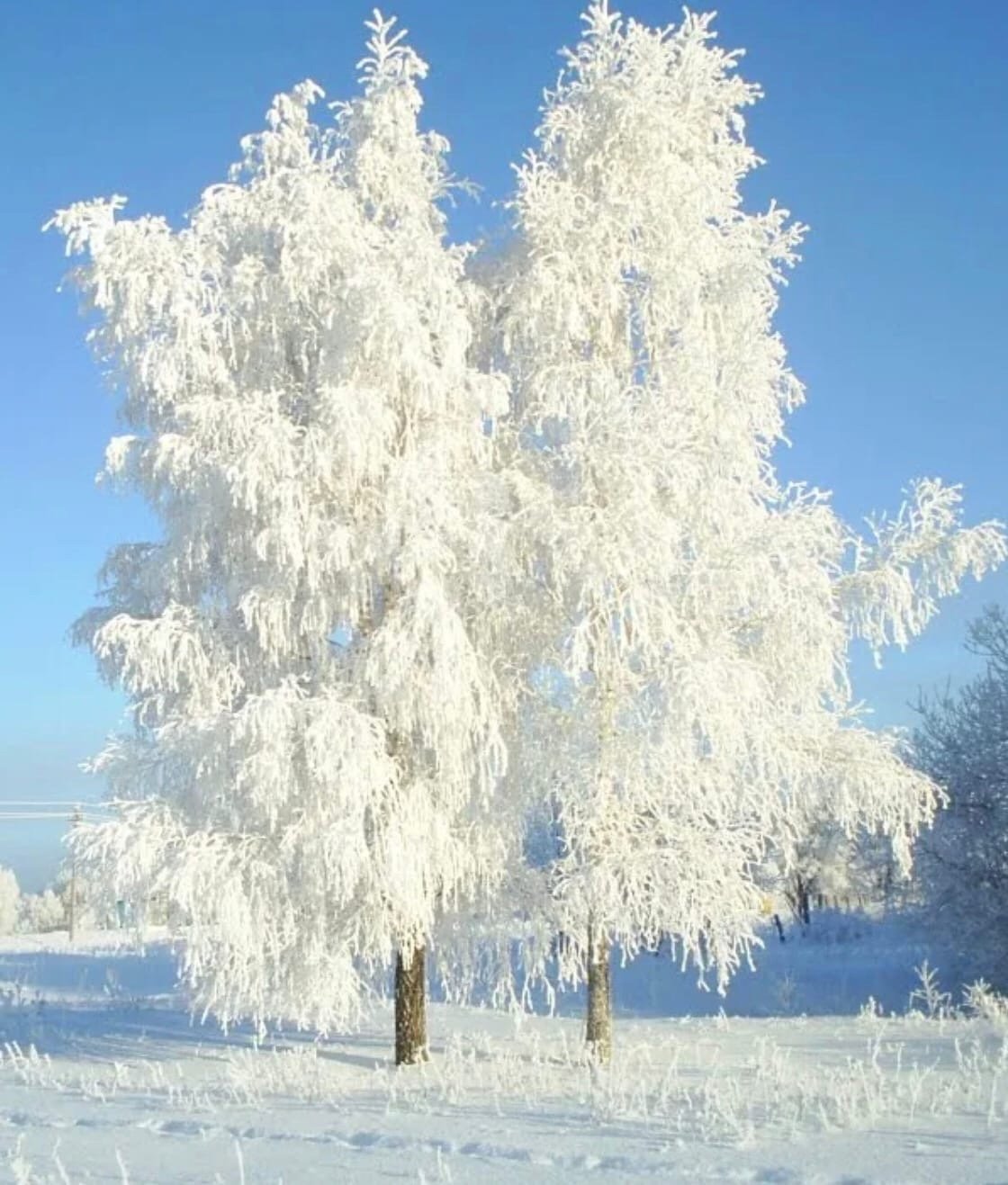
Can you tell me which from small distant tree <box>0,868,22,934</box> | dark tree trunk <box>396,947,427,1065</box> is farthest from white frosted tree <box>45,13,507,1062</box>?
small distant tree <box>0,868,22,934</box>

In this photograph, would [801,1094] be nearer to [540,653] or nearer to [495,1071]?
[495,1071]

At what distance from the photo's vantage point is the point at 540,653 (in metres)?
12.4

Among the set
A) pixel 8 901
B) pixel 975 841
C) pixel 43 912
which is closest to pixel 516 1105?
pixel 975 841

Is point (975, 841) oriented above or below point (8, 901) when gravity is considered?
above

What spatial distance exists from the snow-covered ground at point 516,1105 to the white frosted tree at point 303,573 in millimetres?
1451

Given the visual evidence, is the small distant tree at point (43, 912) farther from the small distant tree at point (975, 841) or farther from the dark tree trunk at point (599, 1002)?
the dark tree trunk at point (599, 1002)

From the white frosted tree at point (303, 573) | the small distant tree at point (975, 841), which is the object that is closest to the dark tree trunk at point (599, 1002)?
the white frosted tree at point (303, 573)

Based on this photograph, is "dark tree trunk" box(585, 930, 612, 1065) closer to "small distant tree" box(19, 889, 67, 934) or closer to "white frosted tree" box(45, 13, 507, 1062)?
"white frosted tree" box(45, 13, 507, 1062)

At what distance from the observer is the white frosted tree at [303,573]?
10938 mm

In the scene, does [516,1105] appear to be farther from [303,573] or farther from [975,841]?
[975,841]

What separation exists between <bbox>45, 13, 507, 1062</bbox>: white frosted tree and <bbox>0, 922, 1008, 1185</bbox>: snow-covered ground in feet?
4.76

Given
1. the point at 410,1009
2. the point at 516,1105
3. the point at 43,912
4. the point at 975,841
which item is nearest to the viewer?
the point at 516,1105

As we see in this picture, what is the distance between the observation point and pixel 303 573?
11.9 metres

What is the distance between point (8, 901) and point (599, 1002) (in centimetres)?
12960
